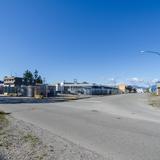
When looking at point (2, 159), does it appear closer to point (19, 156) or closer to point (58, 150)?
point (19, 156)

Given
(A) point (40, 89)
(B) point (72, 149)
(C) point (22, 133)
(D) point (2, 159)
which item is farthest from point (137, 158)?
(A) point (40, 89)

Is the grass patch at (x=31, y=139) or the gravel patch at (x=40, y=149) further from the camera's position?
the grass patch at (x=31, y=139)

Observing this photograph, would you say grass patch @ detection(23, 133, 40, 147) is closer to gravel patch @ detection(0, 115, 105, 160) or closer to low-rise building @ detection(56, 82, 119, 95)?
gravel patch @ detection(0, 115, 105, 160)

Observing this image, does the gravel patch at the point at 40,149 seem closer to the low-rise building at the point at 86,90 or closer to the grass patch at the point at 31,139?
the grass patch at the point at 31,139

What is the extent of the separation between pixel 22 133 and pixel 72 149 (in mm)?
3809

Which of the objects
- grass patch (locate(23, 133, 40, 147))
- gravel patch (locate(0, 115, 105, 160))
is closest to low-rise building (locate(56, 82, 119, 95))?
grass patch (locate(23, 133, 40, 147))

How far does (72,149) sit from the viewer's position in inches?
349

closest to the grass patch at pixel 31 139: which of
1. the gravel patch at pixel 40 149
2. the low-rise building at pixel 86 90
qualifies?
the gravel patch at pixel 40 149

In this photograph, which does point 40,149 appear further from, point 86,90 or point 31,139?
point 86,90

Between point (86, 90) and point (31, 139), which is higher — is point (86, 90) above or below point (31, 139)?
above

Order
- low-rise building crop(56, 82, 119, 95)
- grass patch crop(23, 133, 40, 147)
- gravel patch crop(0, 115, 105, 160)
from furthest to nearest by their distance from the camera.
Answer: low-rise building crop(56, 82, 119, 95) < grass patch crop(23, 133, 40, 147) < gravel patch crop(0, 115, 105, 160)

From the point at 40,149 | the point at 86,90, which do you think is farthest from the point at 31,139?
the point at 86,90

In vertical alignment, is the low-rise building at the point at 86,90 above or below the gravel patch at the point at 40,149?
above

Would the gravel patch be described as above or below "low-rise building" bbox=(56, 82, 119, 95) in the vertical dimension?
below
